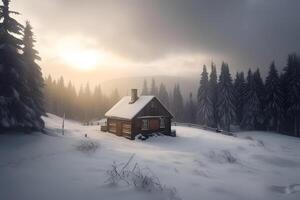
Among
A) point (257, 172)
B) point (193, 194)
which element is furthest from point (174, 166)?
point (257, 172)

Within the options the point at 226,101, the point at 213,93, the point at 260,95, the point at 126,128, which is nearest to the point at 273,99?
the point at 260,95

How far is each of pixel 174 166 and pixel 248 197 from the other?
5779 millimetres

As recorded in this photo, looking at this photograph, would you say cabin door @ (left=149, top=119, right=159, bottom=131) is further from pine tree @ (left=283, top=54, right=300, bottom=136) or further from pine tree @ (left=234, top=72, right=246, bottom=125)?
pine tree @ (left=234, top=72, right=246, bottom=125)

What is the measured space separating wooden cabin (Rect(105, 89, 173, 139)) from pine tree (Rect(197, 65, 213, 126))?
2312 centimetres

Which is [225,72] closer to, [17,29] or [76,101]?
[17,29]

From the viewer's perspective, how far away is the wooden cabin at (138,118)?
36.5 m

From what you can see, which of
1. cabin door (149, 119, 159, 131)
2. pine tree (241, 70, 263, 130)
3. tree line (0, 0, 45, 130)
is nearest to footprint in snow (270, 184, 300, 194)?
tree line (0, 0, 45, 130)

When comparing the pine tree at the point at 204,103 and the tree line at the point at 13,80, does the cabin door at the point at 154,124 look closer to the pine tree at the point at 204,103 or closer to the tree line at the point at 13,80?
the tree line at the point at 13,80

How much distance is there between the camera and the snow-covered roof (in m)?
37.2

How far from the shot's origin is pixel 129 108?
39562mm

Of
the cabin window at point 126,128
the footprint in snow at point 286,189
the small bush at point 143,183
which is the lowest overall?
the footprint in snow at point 286,189

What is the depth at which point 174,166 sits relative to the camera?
17.9 m

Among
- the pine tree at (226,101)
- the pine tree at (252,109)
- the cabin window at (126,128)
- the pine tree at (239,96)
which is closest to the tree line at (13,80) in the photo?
the cabin window at (126,128)

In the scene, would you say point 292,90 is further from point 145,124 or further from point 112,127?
point 112,127
